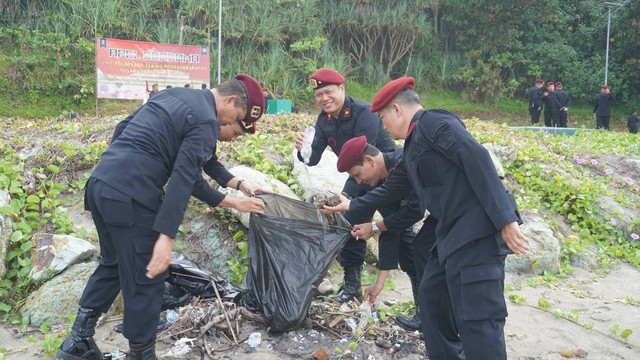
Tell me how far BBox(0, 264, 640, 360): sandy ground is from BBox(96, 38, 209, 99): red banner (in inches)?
408

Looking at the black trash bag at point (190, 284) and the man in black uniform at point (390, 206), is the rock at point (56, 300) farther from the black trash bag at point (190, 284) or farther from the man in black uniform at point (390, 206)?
the man in black uniform at point (390, 206)

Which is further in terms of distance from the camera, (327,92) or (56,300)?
(327,92)

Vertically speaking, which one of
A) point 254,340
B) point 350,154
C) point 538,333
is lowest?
point 538,333

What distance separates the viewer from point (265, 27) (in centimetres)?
1969

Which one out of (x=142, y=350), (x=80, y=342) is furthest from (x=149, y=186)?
(x=80, y=342)

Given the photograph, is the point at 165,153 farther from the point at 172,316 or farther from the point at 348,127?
the point at 348,127

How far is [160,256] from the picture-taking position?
8.22 feet

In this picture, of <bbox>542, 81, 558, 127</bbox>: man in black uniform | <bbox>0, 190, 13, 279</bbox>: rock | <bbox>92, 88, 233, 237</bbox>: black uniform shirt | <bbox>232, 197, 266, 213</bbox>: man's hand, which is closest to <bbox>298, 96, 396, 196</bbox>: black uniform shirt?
<bbox>232, 197, 266, 213</bbox>: man's hand

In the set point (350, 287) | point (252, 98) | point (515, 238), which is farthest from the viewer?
point (350, 287)

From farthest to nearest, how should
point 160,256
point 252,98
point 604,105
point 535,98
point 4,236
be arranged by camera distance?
point 535,98, point 604,105, point 4,236, point 252,98, point 160,256

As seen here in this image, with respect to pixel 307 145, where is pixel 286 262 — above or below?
below

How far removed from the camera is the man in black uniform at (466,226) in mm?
2326

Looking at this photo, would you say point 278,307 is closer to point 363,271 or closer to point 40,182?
point 363,271

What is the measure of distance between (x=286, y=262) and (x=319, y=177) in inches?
72.8
